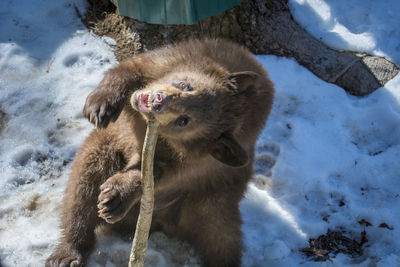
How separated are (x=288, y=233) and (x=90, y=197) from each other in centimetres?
180

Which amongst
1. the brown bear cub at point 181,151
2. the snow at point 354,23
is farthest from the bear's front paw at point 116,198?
the snow at point 354,23

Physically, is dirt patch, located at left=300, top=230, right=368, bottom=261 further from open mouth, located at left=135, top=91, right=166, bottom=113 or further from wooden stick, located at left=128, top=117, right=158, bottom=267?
open mouth, located at left=135, top=91, right=166, bottom=113

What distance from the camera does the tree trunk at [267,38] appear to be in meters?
5.04

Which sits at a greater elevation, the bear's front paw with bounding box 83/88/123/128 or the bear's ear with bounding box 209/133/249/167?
the bear's ear with bounding box 209/133/249/167

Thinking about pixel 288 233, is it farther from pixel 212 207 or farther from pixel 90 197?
pixel 90 197

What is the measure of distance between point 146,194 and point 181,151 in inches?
23.3

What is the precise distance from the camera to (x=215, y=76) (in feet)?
11.3

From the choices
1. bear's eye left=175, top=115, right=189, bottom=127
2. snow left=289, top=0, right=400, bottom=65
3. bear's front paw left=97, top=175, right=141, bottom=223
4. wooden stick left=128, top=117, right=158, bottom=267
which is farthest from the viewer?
snow left=289, top=0, right=400, bottom=65

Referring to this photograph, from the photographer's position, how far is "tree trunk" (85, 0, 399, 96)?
16.5 ft

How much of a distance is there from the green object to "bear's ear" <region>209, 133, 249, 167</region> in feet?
5.14

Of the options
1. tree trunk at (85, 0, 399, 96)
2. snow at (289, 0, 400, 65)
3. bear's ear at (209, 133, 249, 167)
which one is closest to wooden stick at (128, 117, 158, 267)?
bear's ear at (209, 133, 249, 167)

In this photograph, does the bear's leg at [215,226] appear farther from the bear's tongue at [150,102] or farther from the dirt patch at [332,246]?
the bear's tongue at [150,102]

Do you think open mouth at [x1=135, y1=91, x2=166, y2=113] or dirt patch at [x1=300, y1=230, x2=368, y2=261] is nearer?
open mouth at [x1=135, y1=91, x2=166, y2=113]

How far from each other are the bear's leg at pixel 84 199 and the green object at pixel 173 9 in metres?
1.45
